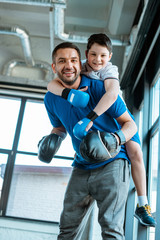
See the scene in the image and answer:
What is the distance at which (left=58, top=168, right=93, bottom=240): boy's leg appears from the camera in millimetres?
1979

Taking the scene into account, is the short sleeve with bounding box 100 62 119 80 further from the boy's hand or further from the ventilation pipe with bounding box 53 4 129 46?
the ventilation pipe with bounding box 53 4 129 46

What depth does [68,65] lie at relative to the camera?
202cm

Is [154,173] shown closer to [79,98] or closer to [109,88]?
[109,88]

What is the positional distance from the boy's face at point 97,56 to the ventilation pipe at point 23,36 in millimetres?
3191

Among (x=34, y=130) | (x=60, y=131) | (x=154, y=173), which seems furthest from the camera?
(x=34, y=130)

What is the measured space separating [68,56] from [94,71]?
23 cm

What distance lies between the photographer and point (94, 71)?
2.16m

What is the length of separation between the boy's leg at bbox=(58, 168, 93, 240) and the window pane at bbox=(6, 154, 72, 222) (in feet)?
10.6

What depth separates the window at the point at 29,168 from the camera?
16.9 feet

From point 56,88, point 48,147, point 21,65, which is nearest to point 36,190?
point 21,65

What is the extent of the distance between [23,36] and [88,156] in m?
Result: 3.92

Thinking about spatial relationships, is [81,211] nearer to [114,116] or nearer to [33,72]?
[114,116]

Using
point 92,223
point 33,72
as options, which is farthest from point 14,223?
point 33,72

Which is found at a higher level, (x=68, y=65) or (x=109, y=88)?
(x=68, y=65)
